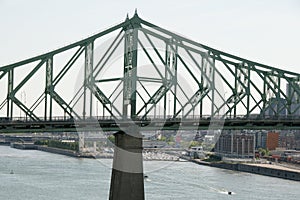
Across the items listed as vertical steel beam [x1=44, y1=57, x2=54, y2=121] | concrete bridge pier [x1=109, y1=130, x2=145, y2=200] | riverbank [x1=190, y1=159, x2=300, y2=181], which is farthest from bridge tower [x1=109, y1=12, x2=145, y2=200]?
riverbank [x1=190, y1=159, x2=300, y2=181]

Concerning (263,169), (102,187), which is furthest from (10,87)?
(263,169)

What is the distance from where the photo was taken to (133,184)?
64.8 ft

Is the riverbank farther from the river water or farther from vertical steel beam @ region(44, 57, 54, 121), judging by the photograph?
vertical steel beam @ region(44, 57, 54, 121)

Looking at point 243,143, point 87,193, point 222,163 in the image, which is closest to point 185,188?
point 87,193

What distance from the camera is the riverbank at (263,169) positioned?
5254 cm

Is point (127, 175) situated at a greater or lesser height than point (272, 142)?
lesser

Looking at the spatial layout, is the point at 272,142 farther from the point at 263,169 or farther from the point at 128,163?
the point at 128,163

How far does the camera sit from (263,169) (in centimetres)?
5653

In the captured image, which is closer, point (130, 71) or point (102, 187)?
point (130, 71)

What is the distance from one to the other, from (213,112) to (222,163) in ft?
125

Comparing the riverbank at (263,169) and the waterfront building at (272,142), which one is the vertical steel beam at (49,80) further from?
the waterfront building at (272,142)

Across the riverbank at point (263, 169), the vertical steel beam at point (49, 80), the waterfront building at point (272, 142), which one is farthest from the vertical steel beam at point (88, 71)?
the waterfront building at point (272, 142)

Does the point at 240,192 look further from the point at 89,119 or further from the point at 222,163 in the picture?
the point at 222,163

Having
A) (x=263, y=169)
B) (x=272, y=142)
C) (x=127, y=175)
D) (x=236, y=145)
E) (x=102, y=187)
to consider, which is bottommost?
(x=102, y=187)
